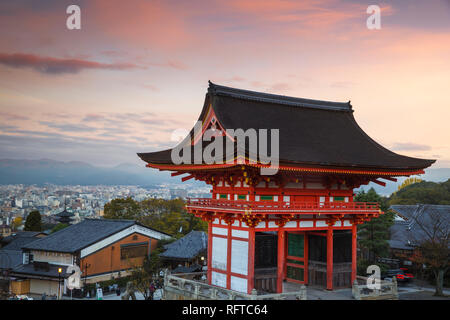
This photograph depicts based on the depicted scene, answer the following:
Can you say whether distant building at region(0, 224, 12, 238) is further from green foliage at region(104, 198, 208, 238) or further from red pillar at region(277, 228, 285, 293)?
red pillar at region(277, 228, 285, 293)

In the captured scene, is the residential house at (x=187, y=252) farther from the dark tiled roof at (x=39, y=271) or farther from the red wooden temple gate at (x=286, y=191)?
the red wooden temple gate at (x=286, y=191)

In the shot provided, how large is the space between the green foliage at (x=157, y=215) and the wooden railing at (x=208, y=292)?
120ft

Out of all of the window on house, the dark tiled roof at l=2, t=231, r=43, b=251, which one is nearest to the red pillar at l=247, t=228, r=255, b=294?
the window on house

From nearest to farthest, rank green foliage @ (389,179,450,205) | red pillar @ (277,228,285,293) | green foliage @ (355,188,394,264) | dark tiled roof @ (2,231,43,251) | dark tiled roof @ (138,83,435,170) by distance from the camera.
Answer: red pillar @ (277,228,285,293), dark tiled roof @ (138,83,435,170), green foliage @ (355,188,394,264), dark tiled roof @ (2,231,43,251), green foliage @ (389,179,450,205)

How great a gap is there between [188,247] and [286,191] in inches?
968

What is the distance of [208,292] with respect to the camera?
23.4 metres

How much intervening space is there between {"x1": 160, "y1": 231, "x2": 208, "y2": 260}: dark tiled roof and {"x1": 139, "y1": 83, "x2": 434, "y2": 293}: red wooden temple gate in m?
18.7

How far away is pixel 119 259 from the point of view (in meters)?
46.1

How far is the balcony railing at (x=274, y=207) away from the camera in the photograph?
2202 centimetres

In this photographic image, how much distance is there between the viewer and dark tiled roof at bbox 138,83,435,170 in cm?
2450

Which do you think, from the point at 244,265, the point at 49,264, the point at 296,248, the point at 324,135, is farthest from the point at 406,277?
the point at 49,264

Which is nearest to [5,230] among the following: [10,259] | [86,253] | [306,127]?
[10,259]

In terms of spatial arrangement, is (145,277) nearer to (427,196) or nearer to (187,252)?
(187,252)

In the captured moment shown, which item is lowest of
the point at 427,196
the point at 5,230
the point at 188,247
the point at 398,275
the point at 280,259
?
the point at 5,230
